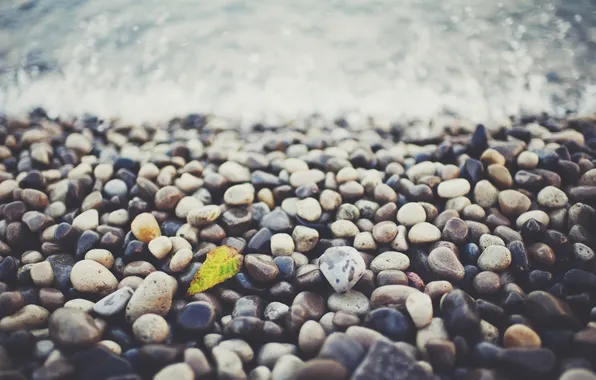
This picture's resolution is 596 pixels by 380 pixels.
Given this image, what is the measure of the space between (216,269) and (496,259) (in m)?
0.98

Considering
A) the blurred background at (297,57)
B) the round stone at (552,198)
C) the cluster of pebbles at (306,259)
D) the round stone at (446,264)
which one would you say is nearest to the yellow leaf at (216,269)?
the cluster of pebbles at (306,259)

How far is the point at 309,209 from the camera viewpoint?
1.51 m

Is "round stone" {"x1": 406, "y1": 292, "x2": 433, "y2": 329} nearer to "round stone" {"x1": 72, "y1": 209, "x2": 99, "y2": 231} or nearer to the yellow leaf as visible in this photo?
the yellow leaf

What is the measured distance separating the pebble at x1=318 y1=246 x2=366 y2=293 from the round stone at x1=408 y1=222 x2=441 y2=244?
0.87 feet

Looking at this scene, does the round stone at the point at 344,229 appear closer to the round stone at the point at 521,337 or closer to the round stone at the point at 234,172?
the round stone at the point at 234,172

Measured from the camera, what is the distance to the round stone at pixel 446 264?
4.14ft

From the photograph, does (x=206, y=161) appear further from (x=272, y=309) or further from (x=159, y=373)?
(x=159, y=373)

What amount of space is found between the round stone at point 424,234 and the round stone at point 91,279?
3.58 ft

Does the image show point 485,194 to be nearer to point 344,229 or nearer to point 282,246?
point 344,229

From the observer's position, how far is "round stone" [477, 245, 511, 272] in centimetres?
127

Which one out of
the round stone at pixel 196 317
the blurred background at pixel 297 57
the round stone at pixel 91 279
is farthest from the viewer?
the blurred background at pixel 297 57

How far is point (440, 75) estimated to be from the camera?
2748 millimetres

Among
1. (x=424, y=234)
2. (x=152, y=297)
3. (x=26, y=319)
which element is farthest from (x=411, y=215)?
(x=26, y=319)

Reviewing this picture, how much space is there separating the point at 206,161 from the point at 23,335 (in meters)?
1.07
